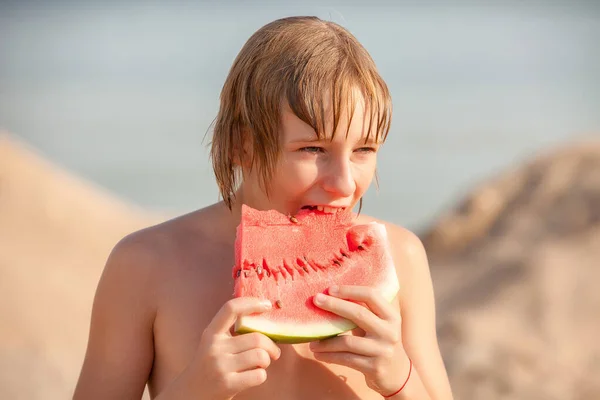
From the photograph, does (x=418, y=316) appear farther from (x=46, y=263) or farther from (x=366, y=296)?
(x=46, y=263)

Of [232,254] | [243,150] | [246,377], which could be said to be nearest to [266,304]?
[246,377]

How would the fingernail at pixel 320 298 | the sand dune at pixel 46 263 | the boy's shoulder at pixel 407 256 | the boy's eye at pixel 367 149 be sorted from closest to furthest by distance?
the fingernail at pixel 320 298 → the boy's eye at pixel 367 149 → the boy's shoulder at pixel 407 256 → the sand dune at pixel 46 263

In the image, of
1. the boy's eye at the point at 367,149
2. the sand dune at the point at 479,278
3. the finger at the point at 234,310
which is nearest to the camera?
the finger at the point at 234,310

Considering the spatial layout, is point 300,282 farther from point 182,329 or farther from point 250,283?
point 182,329

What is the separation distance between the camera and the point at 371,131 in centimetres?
302

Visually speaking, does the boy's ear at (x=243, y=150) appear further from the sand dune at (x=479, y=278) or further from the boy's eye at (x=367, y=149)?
the sand dune at (x=479, y=278)

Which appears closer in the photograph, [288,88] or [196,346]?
[288,88]

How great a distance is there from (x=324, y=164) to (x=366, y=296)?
525 millimetres

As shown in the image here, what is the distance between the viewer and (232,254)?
3301mm

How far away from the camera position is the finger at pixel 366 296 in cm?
273

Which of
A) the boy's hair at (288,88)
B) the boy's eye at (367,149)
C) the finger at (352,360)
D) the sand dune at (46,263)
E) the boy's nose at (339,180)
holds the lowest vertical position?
the sand dune at (46,263)

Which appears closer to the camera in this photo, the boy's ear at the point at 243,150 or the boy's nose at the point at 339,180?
the boy's nose at the point at 339,180

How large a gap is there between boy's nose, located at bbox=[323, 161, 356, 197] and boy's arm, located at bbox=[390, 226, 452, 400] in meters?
0.67

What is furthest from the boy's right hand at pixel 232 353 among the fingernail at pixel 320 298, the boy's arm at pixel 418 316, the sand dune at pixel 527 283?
the sand dune at pixel 527 283
